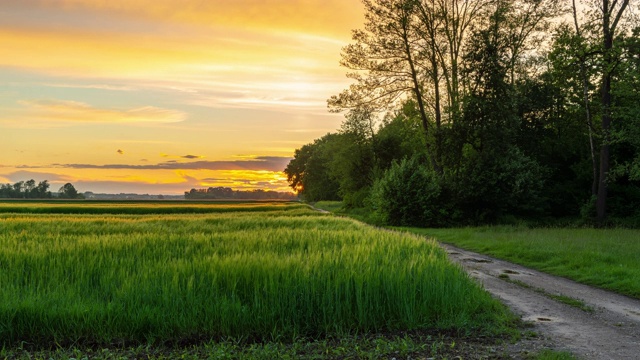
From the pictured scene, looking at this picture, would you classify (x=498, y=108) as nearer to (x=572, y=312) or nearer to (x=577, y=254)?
(x=577, y=254)

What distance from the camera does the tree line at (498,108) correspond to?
1312 inches

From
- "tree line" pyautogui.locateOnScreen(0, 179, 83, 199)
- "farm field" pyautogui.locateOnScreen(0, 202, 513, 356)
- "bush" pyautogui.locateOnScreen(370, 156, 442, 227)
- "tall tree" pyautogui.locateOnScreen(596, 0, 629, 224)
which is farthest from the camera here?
"tree line" pyautogui.locateOnScreen(0, 179, 83, 199)

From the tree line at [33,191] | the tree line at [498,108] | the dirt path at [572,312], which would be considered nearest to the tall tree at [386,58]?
the tree line at [498,108]

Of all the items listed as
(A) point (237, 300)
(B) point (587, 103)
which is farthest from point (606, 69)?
(A) point (237, 300)

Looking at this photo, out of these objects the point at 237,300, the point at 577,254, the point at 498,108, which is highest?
the point at 498,108

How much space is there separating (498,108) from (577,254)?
2072 cm

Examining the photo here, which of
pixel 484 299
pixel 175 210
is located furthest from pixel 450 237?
pixel 175 210

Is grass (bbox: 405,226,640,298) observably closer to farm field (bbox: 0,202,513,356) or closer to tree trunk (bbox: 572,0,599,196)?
farm field (bbox: 0,202,513,356)

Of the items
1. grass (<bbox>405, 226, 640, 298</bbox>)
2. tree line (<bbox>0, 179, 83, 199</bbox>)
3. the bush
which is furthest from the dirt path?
tree line (<bbox>0, 179, 83, 199</bbox>)

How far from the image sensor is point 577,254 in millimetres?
18188

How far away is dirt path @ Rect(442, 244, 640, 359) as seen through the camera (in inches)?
306

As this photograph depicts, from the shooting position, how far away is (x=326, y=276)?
878cm

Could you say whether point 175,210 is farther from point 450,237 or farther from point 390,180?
point 450,237

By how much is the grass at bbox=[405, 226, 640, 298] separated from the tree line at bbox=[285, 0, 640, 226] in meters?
9.51
